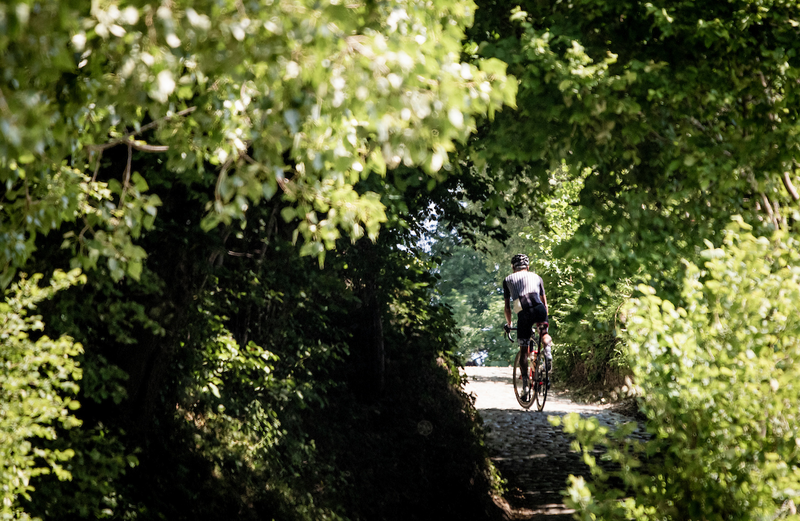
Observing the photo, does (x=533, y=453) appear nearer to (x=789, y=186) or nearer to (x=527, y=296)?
(x=527, y=296)

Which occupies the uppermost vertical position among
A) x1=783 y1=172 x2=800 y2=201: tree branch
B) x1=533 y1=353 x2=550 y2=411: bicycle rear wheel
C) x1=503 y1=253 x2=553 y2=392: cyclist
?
x1=783 y1=172 x2=800 y2=201: tree branch

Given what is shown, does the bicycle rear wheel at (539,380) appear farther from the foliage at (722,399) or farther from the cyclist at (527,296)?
the foliage at (722,399)

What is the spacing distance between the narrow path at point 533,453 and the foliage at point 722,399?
208 inches

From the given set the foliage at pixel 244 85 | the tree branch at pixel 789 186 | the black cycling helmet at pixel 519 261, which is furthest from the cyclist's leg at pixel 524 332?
the foliage at pixel 244 85

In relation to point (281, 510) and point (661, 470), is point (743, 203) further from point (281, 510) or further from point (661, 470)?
point (281, 510)

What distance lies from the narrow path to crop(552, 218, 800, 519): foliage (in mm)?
5282

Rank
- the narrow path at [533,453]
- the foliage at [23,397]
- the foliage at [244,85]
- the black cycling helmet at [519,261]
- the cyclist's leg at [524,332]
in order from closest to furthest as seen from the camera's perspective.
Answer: the foliage at [244,85]
the foliage at [23,397]
the narrow path at [533,453]
the black cycling helmet at [519,261]
the cyclist's leg at [524,332]

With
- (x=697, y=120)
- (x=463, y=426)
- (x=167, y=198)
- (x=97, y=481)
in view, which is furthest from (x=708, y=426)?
(x=463, y=426)

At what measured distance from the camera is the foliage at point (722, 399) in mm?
3340

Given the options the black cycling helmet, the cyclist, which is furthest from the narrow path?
the black cycling helmet

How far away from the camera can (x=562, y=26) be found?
558 cm

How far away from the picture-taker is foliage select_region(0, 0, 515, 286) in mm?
1887

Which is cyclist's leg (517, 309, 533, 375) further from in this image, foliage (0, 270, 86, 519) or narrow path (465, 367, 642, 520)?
foliage (0, 270, 86, 519)

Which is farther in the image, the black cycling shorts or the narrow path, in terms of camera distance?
the black cycling shorts
